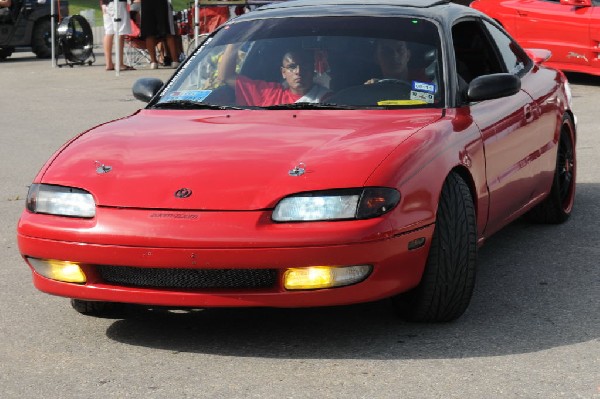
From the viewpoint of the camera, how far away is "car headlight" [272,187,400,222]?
17.4 ft

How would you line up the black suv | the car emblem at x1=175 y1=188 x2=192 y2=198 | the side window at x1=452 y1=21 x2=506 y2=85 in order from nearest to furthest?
the car emblem at x1=175 y1=188 x2=192 y2=198
the side window at x1=452 y1=21 x2=506 y2=85
the black suv

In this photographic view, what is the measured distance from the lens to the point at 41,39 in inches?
1054

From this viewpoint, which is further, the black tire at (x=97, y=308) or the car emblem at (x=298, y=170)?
the black tire at (x=97, y=308)

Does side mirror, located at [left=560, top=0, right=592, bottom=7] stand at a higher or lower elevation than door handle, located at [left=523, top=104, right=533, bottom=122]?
lower

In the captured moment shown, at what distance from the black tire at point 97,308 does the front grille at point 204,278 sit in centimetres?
68

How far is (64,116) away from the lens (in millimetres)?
16000

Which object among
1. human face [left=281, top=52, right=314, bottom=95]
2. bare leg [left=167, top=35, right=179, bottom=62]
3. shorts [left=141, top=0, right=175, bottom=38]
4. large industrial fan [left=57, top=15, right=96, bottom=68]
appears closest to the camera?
human face [left=281, top=52, right=314, bottom=95]

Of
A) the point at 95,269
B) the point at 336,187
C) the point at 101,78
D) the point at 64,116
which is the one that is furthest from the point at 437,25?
the point at 101,78

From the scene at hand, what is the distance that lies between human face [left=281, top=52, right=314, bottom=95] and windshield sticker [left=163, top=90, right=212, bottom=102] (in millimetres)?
393

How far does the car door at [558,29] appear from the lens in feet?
56.2

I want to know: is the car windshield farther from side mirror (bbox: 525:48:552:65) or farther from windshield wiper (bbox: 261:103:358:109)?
side mirror (bbox: 525:48:552:65)

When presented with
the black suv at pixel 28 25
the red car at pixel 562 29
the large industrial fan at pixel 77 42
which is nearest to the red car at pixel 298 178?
the red car at pixel 562 29

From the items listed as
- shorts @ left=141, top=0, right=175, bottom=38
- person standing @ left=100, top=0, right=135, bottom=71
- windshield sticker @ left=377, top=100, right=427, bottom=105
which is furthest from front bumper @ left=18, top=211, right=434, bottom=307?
shorts @ left=141, top=0, right=175, bottom=38

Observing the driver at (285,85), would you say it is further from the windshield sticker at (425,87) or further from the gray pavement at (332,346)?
the gray pavement at (332,346)
